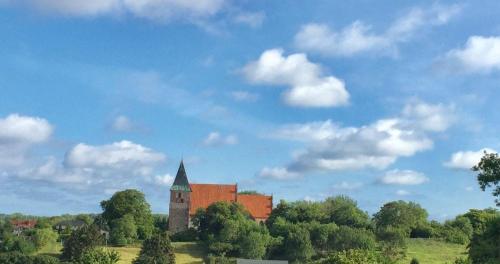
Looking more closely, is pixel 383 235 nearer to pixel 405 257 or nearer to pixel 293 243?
pixel 405 257

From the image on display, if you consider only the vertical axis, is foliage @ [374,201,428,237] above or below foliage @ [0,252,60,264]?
above

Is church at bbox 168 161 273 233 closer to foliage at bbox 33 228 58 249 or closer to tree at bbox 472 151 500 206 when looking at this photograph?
foliage at bbox 33 228 58 249

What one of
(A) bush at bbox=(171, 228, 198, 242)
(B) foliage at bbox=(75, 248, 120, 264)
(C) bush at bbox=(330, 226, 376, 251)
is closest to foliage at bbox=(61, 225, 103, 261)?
(B) foliage at bbox=(75, 248, 120, 264)

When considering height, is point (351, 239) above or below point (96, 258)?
above

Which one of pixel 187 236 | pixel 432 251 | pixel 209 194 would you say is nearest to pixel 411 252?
pixel 432 251

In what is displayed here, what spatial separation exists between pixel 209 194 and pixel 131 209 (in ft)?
56.9

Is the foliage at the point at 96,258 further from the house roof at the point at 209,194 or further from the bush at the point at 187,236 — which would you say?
the house roof at the point at 209,194

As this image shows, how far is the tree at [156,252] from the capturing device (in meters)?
74.8

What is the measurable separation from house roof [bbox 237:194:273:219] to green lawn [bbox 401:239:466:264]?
31166mm

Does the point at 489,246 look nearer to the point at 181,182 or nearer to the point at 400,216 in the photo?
the point at 400,216

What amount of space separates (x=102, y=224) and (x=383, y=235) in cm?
4397

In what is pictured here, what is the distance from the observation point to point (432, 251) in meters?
86.1

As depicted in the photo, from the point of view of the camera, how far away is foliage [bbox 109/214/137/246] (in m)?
93.2

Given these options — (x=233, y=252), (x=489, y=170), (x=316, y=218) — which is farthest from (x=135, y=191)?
(x=489, y=170)
